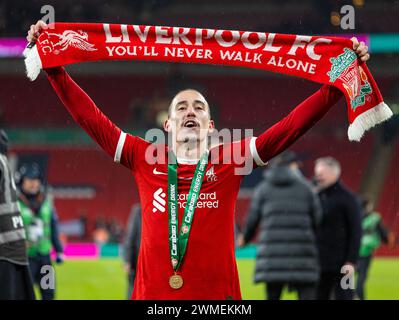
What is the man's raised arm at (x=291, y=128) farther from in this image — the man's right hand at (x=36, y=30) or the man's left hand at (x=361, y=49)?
the man's right hand at (x=36, y=30)

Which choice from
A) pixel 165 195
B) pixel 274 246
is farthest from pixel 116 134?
pixel 274 246

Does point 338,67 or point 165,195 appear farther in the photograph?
point 338,67

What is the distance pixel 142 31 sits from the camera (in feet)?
13.3

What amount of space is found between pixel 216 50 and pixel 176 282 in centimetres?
133

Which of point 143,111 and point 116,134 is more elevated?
point 143,111

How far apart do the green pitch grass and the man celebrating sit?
5.37 meters

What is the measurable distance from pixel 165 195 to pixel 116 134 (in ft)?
1.28

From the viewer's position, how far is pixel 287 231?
6312 mm

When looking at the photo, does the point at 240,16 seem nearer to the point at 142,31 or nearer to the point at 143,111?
the point at 143,111

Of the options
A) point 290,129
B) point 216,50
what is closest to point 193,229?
point 290,129

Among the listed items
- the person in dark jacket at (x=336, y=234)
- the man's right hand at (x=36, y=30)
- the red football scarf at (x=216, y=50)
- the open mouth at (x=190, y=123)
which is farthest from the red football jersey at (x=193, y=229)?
the person in dark jacket at (x=336, y=234)

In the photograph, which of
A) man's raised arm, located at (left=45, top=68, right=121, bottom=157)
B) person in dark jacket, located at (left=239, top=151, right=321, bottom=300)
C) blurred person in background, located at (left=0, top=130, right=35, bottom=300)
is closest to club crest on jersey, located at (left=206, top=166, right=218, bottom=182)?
man's raised arm, located at (left=45, top=68, right=121, bottom=157)

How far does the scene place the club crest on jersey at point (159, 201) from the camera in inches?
141
